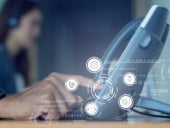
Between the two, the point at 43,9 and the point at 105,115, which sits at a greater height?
the point at 43,9

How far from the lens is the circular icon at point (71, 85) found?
125cm

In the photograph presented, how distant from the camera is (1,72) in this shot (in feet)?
4.22

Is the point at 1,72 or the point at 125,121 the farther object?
the point at 1,72

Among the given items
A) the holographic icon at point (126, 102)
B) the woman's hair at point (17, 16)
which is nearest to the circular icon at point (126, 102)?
the holographic icon at point (126, 102)

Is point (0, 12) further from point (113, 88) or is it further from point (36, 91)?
point (113, 88)

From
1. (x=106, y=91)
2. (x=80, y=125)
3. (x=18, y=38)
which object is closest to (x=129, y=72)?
(x=106, y=91)

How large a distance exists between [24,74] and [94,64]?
0.20 m

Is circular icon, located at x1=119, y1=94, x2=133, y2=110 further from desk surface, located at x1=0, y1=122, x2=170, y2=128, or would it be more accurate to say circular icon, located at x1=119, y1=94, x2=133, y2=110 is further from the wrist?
the wrist

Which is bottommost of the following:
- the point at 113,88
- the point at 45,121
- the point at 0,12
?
the point at 45,121

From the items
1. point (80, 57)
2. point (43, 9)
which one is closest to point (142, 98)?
point (80, 57)

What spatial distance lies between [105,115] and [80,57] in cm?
17

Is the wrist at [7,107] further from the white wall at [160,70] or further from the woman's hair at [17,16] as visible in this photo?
the white wall at [160,70]

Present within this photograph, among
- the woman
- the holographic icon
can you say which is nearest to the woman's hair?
the woman

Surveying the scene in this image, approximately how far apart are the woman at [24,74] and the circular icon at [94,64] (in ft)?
0.10
